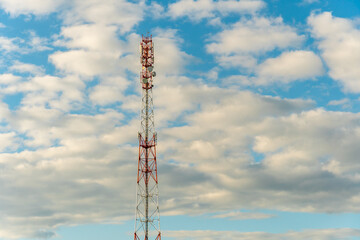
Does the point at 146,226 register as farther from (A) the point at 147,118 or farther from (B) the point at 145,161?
(A) the point at 147,118

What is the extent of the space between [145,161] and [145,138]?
572 cm

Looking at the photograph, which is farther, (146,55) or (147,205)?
(146,55)

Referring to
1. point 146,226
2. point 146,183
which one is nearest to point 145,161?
point 146,183

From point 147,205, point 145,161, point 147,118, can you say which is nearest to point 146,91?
point 147,118

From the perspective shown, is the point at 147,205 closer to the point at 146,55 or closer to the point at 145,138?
the point at 145,138

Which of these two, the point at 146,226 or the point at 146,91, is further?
the point at 146,91

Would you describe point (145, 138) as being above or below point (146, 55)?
below

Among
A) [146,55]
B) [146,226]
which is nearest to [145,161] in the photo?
[146,226]

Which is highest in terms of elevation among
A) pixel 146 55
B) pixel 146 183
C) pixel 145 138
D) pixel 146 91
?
pixel 146 55

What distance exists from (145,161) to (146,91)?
58.8 ft

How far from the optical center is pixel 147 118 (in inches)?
5650

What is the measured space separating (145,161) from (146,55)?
90.3ft

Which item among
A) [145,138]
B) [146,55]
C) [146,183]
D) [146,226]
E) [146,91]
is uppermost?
[146,55]

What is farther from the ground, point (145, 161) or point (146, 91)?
point (146, 91)
